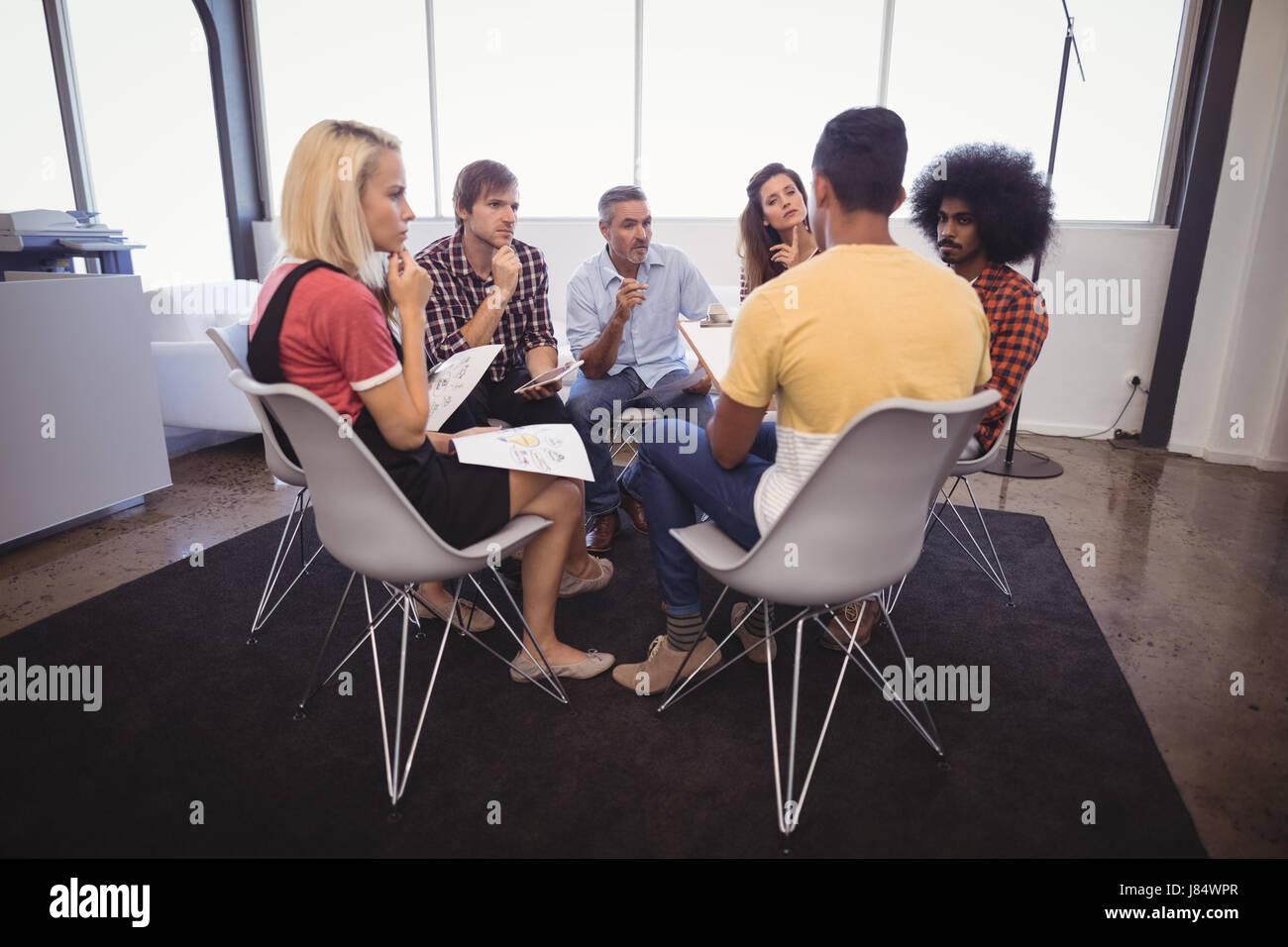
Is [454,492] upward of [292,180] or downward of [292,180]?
downward

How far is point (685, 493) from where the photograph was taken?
1.92 m

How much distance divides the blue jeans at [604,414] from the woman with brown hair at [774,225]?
1.75ft

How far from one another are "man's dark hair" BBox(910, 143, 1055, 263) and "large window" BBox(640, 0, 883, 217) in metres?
2.05

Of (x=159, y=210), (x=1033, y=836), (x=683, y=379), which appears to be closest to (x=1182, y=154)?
(x=683, y=379)

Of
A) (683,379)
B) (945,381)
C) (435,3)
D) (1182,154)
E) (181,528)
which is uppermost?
(435,3)

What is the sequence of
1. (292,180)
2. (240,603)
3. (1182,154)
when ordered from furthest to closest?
(1182,154), (240,603), (292,180)

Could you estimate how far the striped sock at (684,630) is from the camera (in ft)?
6.85

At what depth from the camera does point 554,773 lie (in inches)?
69.1

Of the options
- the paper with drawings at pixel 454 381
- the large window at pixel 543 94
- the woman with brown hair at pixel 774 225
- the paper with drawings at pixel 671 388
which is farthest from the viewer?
the large window at pixel 543 94

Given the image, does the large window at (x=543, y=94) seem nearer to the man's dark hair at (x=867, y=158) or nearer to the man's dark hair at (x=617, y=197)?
the man's dark hair at (x=617, y=197)

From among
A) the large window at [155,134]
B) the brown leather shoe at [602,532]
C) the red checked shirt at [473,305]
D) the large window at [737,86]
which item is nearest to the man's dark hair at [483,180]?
the red checked shirt at [473,305]
